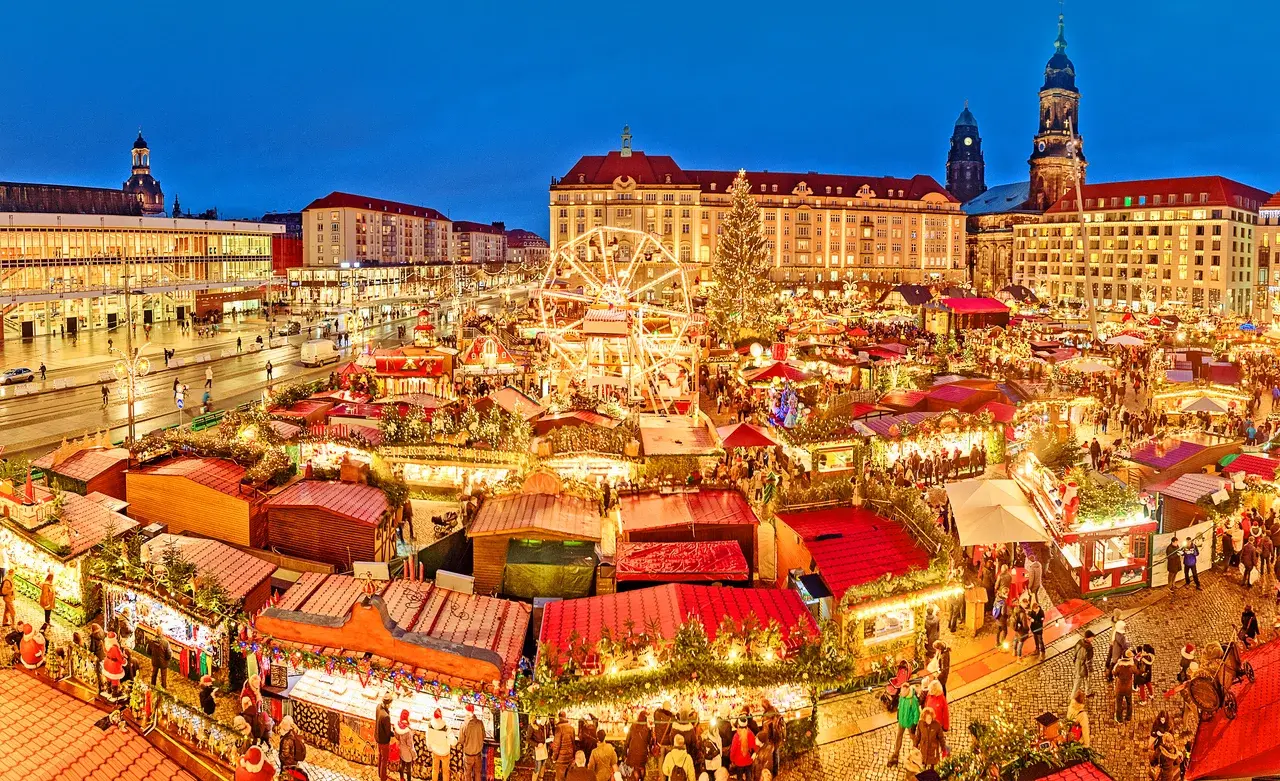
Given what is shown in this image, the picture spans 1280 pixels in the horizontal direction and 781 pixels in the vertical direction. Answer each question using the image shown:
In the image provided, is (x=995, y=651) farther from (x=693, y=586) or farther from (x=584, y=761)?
(x=584, y=761)

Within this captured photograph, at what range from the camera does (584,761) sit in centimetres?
909

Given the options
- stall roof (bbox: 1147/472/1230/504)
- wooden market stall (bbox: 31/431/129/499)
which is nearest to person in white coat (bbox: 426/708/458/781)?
wooden market stall (bbox: 31/431/129/499)

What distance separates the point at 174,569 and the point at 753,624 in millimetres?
7487

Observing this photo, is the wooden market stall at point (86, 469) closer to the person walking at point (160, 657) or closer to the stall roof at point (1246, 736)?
the person walking at point (160, 657)

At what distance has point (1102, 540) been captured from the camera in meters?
15.0

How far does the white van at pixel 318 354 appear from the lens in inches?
1885

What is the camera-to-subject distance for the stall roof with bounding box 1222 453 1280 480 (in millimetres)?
18969

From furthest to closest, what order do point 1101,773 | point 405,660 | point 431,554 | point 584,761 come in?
1. point 431,554
2. point 405,660
3. point 584,761
4. point 1101,773

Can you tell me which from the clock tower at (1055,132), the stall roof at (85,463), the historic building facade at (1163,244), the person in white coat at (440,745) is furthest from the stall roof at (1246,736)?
the clock tower at (1055,132)

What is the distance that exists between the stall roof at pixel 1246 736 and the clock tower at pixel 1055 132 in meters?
116

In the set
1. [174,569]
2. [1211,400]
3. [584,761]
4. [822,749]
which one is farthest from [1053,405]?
[174,569]

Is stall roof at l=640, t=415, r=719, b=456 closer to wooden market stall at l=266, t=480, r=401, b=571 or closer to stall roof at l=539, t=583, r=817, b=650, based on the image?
wooden market stall at l=266, t=480, r=401, b=571

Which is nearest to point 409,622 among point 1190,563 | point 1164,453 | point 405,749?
point 405,749

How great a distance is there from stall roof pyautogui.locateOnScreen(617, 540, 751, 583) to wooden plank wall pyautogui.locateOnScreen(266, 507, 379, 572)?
4.46m
